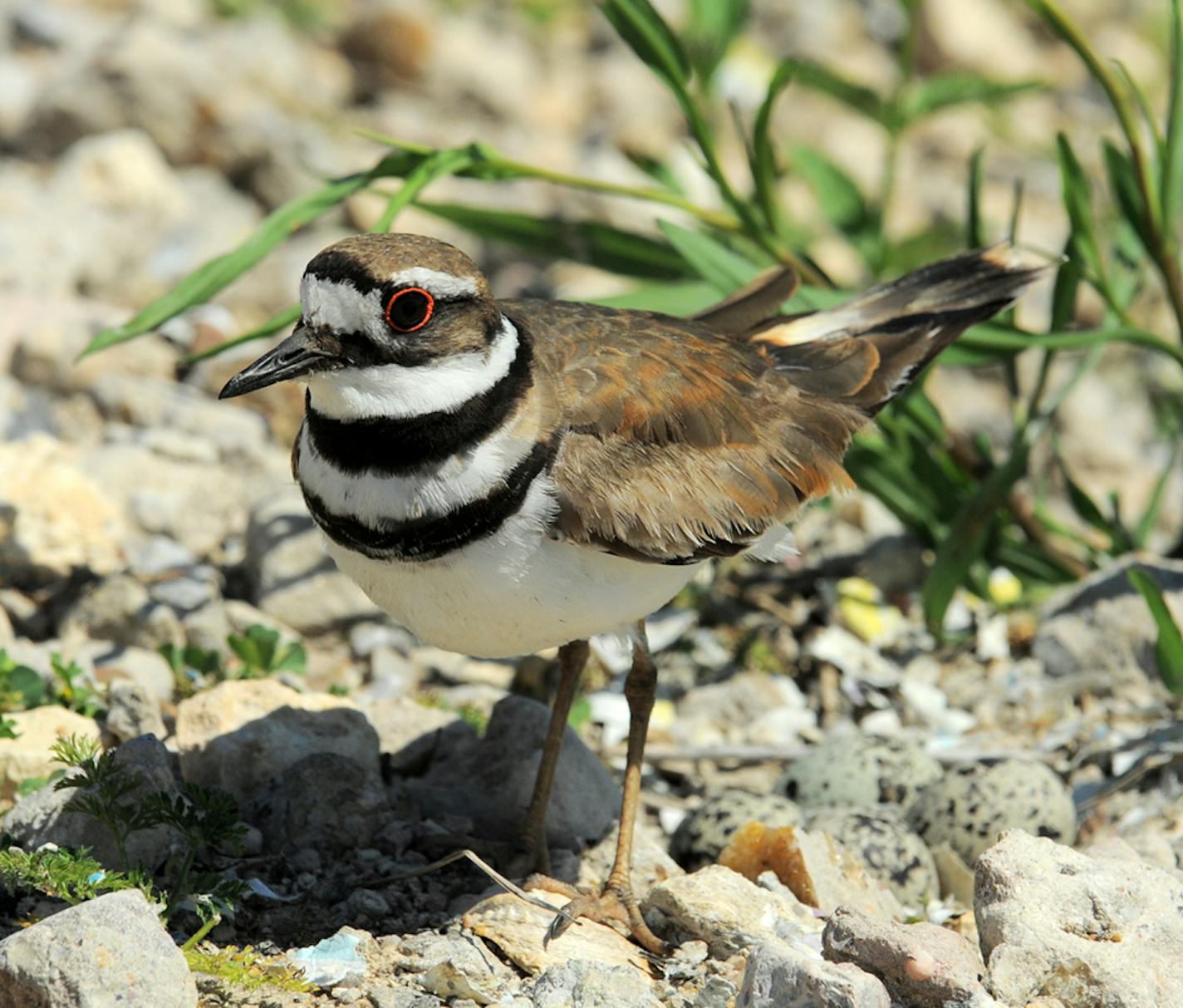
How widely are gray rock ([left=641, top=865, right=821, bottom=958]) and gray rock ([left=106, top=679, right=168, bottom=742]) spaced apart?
1.40 m

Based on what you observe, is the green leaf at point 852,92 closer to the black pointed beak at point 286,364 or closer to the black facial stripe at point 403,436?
the black facial stripe at point 403,436

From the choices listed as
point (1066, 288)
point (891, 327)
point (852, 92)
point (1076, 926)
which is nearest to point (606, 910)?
point (1076, 926)

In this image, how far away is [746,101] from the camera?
9.60m

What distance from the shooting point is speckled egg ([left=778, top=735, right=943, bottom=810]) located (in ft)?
15.0

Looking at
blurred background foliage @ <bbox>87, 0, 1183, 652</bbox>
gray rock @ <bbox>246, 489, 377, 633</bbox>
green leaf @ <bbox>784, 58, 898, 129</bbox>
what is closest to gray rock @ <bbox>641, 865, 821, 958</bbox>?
blurred background foliage @ <bbox>87, 0, 1183, 652</bbox>

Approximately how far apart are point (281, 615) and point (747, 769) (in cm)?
161

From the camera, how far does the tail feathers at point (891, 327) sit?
4.59 m

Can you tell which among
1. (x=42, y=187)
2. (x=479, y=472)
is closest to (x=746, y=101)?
(x=42, y=187)

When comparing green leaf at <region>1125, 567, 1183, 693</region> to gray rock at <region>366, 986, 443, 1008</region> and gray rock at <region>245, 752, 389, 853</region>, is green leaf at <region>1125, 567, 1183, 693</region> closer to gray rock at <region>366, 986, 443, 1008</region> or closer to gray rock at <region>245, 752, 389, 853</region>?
gray rock at <region>245, 752, 389, 853</region>

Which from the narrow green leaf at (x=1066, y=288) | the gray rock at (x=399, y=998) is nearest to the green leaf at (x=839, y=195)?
the narrow green leaf at (x=1066, y=288)

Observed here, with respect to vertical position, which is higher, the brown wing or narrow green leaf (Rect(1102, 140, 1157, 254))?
narrow green leaf (Rect(1102, 140, 1157, 254))

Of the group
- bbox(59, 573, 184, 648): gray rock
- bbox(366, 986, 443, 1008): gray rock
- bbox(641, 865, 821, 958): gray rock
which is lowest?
bbox(59, 573, 184, 648): gray rock

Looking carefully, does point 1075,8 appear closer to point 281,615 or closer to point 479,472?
point 281,615

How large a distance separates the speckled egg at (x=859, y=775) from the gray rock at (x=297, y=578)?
1.58 m
